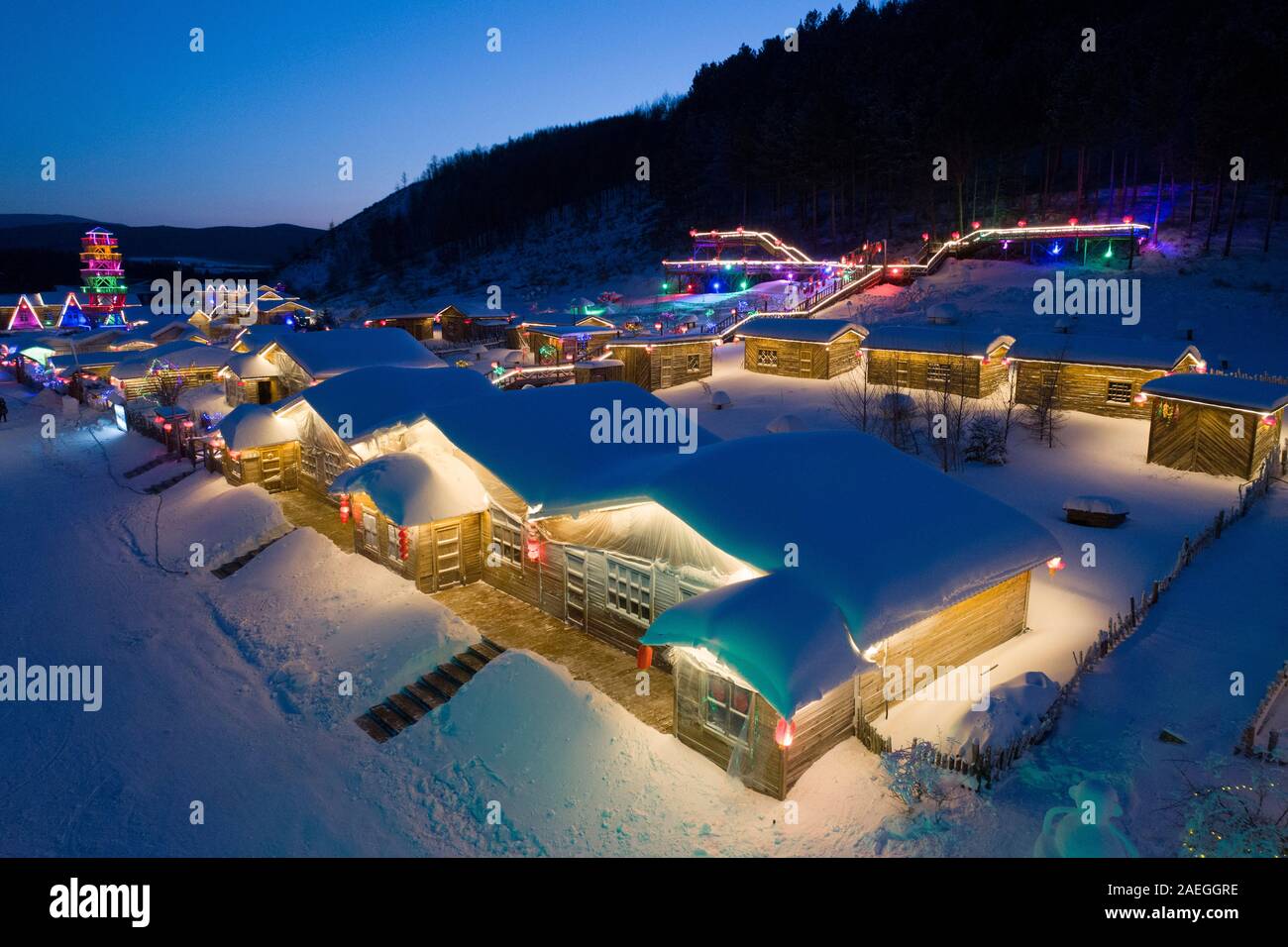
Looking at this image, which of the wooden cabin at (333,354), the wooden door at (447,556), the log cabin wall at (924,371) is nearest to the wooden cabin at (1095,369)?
the log cabin wall at (924,371)

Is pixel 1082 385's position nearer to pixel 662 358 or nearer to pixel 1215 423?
pixel 1215 423

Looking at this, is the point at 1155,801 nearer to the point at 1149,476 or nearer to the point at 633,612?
the point at 633,612

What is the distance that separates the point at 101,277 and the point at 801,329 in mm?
69663

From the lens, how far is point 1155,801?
9.59 meters

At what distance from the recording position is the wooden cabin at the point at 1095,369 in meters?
29.1

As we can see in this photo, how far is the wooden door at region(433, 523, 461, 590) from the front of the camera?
18.2 metres

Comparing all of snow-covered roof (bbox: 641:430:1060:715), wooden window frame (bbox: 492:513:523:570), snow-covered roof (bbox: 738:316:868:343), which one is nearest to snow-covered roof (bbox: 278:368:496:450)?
wooden window frame (bbox: 492:513:523:570)

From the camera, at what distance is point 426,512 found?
57.4 feet

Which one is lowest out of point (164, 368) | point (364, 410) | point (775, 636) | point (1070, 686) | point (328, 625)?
point (328, 625)

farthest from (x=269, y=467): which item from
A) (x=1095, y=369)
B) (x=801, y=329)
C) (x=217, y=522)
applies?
(x=1095, y=369)

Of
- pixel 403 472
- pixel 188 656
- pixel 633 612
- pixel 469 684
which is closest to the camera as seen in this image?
pixel 469 684

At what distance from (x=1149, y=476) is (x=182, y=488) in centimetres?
3242

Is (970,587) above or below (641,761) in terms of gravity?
above

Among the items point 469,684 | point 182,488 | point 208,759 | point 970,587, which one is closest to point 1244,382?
point 970,587
